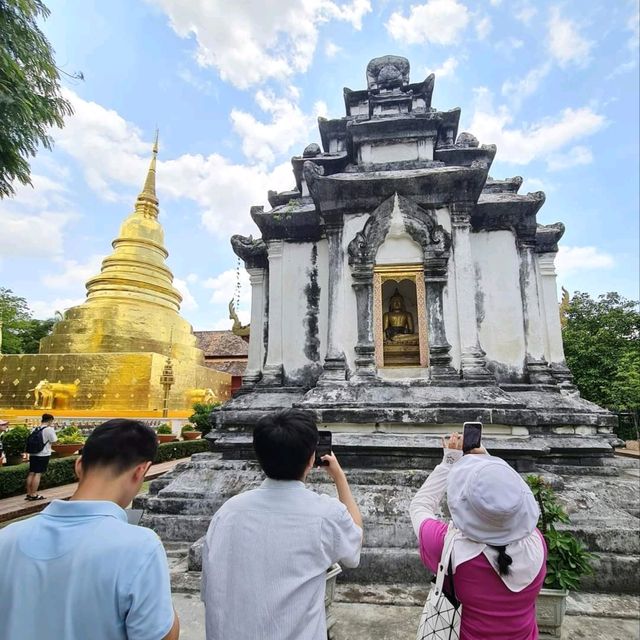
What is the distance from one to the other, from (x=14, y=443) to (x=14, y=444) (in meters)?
0.03

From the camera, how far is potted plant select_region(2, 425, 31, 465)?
Answer: 12.1 metres

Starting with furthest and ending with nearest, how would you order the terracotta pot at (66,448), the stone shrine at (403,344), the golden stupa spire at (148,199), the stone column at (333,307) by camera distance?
1. the golden stupa spire at (148,199)
2. the terracotta pot at (66,448)
3. the stone column at (333,307)
4. the stone shrine at (403,344)

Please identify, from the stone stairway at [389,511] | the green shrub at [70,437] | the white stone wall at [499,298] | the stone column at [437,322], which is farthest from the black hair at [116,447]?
the green shrub at [70,437]

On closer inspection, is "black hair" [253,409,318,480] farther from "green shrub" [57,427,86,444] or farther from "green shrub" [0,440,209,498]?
"green shrub" [57,427,86,444]

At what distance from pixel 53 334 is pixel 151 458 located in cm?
2632

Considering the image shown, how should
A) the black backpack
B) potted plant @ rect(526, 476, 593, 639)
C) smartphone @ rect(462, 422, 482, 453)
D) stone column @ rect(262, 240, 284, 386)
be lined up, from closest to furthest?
smartphone @ rect(462, 422, 482, 453) < potted plant @ rect(526, 476, 593, 639) < stone column @ rect(262, 240, 284, 386) < the black backpack

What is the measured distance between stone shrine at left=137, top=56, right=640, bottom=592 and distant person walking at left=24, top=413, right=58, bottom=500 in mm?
3947

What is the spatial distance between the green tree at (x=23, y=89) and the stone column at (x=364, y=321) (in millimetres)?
6457

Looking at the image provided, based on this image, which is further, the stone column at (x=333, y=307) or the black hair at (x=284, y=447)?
the stone column at (x=333, y=307)

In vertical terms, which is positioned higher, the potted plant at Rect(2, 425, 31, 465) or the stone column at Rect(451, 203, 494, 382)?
the stone column at Rect(451, 203, 494, 382)

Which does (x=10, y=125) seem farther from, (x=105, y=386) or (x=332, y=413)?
(x=105, y=386)

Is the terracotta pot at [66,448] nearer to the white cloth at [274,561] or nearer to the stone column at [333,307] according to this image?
the stone column at [333,307]

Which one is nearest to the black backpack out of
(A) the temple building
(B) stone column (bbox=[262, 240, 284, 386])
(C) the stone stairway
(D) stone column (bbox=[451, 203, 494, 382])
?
(C) the stone stairway

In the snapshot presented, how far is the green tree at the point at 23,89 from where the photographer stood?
726cm
